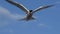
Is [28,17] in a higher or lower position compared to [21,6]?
lower

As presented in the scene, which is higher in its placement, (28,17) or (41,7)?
(41,7)

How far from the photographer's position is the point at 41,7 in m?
19.6

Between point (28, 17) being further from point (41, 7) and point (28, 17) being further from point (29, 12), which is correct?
point (41, 7)

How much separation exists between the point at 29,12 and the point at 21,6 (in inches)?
48.2

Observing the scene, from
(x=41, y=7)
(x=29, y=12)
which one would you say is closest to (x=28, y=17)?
(x=29, y=12)

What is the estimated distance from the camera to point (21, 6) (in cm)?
1908

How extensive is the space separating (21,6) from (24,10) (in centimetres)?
61

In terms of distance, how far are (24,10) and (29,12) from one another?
0.66 metres

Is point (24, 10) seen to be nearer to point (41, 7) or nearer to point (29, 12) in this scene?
point (29, 12)

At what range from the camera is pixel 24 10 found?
63.1ft

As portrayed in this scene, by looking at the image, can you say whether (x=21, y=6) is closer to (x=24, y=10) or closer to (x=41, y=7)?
(x=24, y=10)

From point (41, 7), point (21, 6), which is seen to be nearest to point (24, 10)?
point (21, 6)

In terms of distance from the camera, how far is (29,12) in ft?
63.5

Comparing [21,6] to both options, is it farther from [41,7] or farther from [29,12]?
[41,7]
